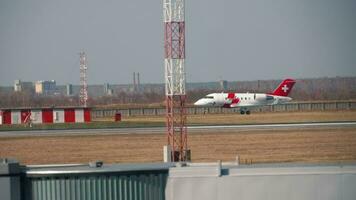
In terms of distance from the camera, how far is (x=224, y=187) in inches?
768

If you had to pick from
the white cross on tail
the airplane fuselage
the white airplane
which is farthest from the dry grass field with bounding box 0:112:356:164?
the white cross on tail

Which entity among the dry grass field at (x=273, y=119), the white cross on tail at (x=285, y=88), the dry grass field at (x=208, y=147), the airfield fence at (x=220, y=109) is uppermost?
the white cross on tail at (x=285, y=88)

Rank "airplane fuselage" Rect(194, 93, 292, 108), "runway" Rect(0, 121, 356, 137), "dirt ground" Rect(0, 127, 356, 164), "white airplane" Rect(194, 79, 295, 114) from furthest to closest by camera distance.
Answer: "airplane fuselage" Rect(194, 93, 292, 108), "white airplane" Rect(194, 79, 295, 114), "runway" Rect(0, 121, 356, 137), "dirt ground" Rect(0, 127, 356, 164)

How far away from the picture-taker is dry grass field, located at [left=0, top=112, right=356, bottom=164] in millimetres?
43000

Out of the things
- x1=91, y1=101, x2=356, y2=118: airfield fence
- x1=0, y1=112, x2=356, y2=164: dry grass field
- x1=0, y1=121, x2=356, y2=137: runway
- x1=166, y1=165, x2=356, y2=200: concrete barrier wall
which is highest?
x1=166, y1=165, x2=356, y2=200: concrete barrier wall

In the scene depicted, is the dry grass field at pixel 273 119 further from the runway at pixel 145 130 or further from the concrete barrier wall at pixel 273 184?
the concrete barrier wall at pixel 273 184

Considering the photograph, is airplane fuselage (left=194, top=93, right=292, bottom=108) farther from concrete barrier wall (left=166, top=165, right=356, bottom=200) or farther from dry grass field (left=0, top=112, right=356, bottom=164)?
concrete barrier wall (left=166, top=165, right=356, bottom=200)

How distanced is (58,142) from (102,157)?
11702 mm

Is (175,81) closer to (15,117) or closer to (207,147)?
(207,147)

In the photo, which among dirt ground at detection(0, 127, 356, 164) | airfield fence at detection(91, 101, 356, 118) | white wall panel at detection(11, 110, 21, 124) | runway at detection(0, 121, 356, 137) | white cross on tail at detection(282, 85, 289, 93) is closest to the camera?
dirt ground at detection(0, 127, 356, 164)

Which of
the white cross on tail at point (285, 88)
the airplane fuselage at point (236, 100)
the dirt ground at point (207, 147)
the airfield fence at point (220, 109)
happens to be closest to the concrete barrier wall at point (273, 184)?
the dirt ground at point (207, 147)

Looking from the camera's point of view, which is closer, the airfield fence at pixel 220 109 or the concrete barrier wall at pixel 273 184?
the concrete barrier wall at pixel 273 184

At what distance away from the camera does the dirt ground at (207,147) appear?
4294 cm

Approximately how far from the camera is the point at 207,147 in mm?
49469
